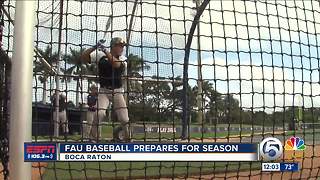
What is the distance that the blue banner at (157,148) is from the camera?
319 cm

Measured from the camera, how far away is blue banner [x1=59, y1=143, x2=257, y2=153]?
3.19m

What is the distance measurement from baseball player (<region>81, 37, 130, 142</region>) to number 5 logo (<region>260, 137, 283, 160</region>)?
1414 mm

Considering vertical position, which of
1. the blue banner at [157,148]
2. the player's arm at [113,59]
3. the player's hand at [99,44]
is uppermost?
the player's hand at [99,44]

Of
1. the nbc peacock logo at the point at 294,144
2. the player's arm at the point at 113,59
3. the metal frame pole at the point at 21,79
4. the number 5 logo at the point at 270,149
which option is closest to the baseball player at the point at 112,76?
the player's arm at the point at 113,59

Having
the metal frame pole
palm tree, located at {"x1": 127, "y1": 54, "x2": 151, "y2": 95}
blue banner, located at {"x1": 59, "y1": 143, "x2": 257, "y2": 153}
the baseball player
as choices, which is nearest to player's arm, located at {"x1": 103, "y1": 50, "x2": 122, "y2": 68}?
the baseball player

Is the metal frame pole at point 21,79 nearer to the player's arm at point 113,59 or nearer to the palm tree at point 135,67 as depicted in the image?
the palm tree at point 135,67

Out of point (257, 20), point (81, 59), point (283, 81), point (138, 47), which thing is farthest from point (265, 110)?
point (81, 59)

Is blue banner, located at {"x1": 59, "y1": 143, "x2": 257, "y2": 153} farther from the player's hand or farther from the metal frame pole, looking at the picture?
the player's hand

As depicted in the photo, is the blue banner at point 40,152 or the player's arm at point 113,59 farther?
the player's arm at point 113,59

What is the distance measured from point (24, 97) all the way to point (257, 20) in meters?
2.66

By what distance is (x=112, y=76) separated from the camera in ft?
16.0

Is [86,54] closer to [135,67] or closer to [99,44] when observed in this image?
[99,44]

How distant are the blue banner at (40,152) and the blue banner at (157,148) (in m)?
0.06

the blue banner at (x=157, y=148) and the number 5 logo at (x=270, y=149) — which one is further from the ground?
the blue banner at (x=157, y=148)
